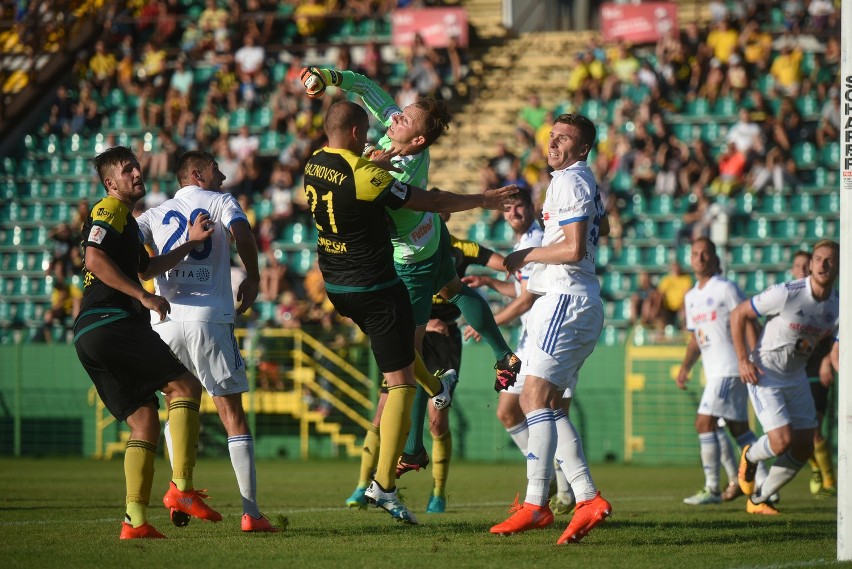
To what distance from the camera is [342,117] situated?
823cm

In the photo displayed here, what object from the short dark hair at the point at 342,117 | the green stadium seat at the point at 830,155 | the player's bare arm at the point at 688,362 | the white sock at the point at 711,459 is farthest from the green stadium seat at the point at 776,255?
the short dark hair at the point at 342,117

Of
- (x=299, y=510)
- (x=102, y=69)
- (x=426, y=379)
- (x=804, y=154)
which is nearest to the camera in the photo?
(x=426, y=379)

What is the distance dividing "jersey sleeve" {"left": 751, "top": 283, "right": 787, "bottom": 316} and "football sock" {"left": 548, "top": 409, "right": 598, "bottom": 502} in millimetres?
3409

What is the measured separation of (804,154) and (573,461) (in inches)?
585

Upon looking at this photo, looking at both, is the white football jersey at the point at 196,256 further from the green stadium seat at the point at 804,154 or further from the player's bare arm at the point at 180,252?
the green stadium seat at the point at 804,154

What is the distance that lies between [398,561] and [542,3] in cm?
2351

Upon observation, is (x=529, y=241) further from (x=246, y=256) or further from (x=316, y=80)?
(x=246, y=256)

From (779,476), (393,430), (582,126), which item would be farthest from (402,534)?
(779,476)

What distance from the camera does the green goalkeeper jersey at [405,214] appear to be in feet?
29.9

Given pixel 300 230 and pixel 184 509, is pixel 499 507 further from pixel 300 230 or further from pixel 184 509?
pixel 300 230

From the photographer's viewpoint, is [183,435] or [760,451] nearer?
[183,435]

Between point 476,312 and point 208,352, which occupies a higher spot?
point 476,312

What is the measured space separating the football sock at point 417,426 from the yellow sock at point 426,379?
659mm

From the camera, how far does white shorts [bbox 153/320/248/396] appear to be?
28.3 ft
